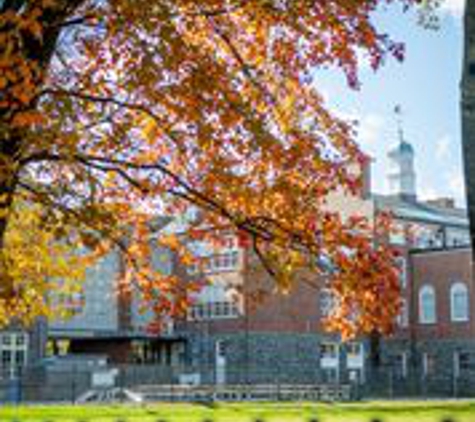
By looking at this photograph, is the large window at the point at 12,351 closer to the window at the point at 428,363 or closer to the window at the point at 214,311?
the window at the point at 214,311

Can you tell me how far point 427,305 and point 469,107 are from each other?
54113mm

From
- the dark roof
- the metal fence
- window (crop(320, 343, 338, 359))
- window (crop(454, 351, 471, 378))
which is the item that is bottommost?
the metal fence

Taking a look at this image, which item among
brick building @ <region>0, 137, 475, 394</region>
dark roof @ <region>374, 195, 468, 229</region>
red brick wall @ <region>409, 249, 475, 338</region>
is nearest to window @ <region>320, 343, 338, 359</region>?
brick building @ <region>0, 137, 475, 394</region>

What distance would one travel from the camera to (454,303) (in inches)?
2234

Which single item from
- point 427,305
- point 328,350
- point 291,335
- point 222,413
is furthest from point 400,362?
point 222,413

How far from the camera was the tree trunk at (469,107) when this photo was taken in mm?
5996

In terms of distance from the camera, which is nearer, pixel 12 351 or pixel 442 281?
pixel 12 351


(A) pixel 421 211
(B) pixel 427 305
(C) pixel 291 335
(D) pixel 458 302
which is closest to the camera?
(C) pixel 291 335

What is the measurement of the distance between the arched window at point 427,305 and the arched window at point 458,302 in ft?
5.16

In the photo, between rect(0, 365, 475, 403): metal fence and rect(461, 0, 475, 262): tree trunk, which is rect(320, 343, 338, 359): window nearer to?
rect(0, 365, 475, 403): metal fence

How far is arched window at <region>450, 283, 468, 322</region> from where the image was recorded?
184 feet

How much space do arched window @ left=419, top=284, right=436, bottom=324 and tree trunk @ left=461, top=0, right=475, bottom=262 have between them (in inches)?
2111

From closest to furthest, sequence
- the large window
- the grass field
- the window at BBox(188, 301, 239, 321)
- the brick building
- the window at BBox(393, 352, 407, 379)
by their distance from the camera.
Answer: the grass field
the large window
the brick building
the window at BBox(188, 301, 239, 321)
the window at BBox(393, 352, 407, 379)

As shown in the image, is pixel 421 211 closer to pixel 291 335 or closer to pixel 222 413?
pixel 291 335
